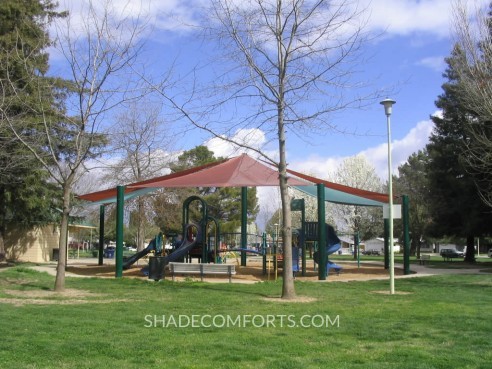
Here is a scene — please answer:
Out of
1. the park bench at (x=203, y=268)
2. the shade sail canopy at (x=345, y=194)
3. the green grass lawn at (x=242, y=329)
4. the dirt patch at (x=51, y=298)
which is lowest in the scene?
the green grass lawn at (x=242, y=329)

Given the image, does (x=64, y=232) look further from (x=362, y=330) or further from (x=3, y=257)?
(x=3, y=257)

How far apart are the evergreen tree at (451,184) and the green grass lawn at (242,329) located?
58.9 ft

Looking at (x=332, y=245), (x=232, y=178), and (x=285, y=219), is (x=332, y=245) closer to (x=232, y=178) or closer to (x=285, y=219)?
(x=232, y=178)

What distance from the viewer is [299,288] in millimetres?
14312

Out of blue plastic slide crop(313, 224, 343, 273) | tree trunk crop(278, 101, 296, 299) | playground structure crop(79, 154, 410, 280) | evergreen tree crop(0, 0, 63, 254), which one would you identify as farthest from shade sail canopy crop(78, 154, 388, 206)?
tree trunk crop(278, 101, 296, 299)

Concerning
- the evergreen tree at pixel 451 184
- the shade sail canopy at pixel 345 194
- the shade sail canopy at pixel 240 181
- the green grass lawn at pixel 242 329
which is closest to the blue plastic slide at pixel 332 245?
the shade sail canopy at pixel 345 194

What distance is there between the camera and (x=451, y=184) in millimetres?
31922

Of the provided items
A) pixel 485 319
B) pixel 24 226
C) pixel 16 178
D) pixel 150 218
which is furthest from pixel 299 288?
pixel 150 218

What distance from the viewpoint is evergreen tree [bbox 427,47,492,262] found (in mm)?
30484

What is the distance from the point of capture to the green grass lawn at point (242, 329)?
6.19 meters

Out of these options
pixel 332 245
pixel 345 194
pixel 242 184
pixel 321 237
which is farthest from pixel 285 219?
pixel 345 194

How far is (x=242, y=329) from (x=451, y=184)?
26.6 metres

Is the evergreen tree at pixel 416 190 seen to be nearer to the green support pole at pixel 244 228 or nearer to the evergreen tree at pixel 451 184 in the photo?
the evergreen tree at pixel 451 184

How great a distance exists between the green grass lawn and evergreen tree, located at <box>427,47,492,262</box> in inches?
706
